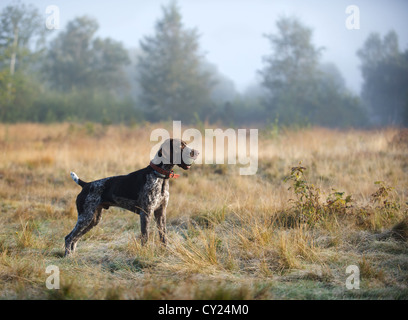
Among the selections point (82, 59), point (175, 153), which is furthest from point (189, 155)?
point (82, 59)

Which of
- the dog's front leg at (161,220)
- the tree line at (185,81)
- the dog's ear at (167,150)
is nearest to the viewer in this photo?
the dog's ear at (167,150)

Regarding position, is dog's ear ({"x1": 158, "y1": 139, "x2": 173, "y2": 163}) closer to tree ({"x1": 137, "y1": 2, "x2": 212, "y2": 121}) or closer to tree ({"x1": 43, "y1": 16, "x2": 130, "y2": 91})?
tree ({"x1": 137, "y1": 2, "x2": 212, "y2": 121})

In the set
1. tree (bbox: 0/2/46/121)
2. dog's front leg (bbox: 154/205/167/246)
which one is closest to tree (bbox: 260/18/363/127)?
tree (bbox: 0/2/46/121)

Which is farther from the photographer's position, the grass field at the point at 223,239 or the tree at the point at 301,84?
the tree at the point at 301,84

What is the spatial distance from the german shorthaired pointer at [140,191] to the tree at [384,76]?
1140 inches

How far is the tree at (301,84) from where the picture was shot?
96.1ft

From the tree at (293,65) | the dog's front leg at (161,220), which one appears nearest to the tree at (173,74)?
the tree at (293,65)

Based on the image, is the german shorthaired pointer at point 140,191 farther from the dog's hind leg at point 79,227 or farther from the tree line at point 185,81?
the tree line at point 185,81

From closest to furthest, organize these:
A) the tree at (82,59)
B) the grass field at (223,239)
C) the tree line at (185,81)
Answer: the grass field at (223,239), the tree line at (185,81), the tree at (82,59)

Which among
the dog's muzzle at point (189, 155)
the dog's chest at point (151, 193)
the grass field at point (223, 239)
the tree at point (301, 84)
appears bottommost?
the grass field at point (223, 239)

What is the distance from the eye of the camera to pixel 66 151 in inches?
460

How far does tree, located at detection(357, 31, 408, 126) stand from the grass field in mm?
24019

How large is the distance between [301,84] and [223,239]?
27.3m
